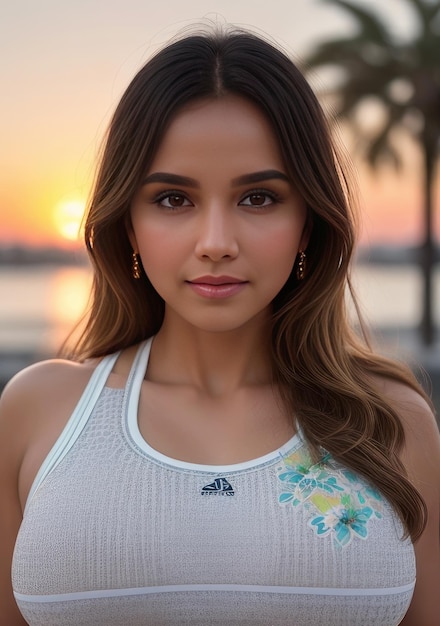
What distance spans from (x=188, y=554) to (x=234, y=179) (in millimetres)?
880

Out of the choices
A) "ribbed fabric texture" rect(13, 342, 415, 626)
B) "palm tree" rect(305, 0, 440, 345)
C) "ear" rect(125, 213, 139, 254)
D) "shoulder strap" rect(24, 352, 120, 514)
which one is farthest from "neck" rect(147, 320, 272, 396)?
"palm tree" rect(305, 0, 440, 345)

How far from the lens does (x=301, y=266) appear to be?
251 centimetres

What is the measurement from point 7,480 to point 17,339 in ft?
88.6

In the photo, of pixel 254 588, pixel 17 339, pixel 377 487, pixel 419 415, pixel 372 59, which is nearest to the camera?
pixel 254 588

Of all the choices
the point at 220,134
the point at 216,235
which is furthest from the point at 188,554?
the point at 220,134

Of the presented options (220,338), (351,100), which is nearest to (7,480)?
(220,338)

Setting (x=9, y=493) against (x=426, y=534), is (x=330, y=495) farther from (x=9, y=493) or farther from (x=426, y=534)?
(x=9, y=493)

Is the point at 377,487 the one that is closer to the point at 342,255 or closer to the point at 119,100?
the point at 342,255

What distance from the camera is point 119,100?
2.41 metres

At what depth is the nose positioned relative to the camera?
83.0 inches

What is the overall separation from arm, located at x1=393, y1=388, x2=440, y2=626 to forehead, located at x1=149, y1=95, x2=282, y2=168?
83 cm

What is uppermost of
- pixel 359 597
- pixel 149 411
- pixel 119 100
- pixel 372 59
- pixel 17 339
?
pixel 372 59

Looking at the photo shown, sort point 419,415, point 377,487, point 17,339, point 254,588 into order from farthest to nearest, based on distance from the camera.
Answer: point 17,339 → point 419,415 → point 377,487 → point 254,588

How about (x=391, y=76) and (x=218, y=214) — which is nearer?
(x=218, y=214)
